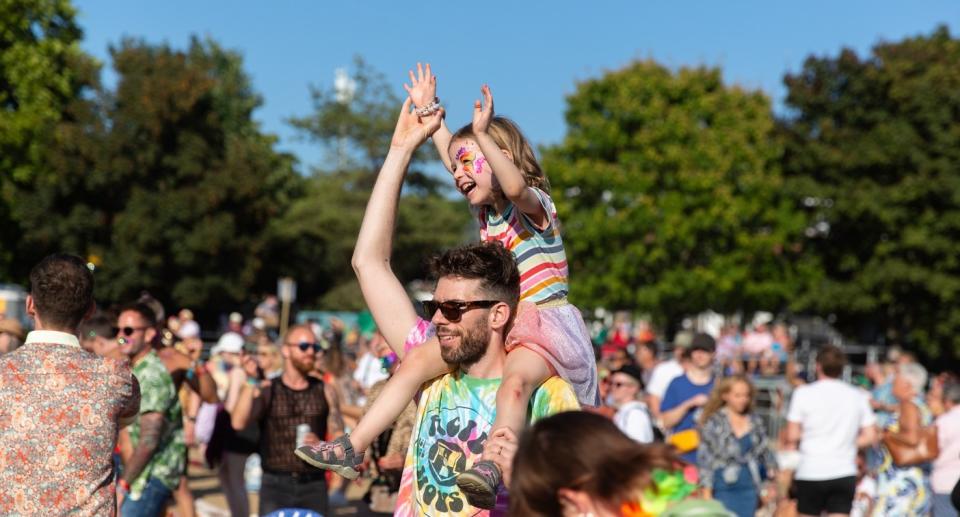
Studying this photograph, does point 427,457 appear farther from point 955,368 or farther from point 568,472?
point 955,368

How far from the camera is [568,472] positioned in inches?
105

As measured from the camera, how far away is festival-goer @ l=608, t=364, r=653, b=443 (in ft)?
29.1

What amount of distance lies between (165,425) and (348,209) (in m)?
47.0

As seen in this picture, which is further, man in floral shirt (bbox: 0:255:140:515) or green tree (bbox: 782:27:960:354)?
green tree (bbox: 782:27:960:354)

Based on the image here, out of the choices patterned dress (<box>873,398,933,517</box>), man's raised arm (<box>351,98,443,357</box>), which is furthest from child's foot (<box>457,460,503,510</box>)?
patterned dress (<box>873,398,933,517</box>)

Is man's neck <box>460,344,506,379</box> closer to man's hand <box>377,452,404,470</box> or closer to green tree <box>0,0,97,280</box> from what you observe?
man's hand <box>377,452,404,470</box>

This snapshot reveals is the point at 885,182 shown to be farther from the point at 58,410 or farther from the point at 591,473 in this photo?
the point at 591,473

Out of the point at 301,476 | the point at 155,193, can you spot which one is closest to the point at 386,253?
the point at 301,476

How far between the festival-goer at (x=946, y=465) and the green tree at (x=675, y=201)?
30.6 m

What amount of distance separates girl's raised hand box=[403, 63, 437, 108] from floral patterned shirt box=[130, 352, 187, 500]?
3639 mm

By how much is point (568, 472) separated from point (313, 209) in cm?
4986

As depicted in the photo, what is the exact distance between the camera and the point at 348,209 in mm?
54312

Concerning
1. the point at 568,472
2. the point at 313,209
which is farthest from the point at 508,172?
the point at 313,209

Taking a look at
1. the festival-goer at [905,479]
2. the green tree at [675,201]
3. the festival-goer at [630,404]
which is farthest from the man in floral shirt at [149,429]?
the green tree at [675,201]
